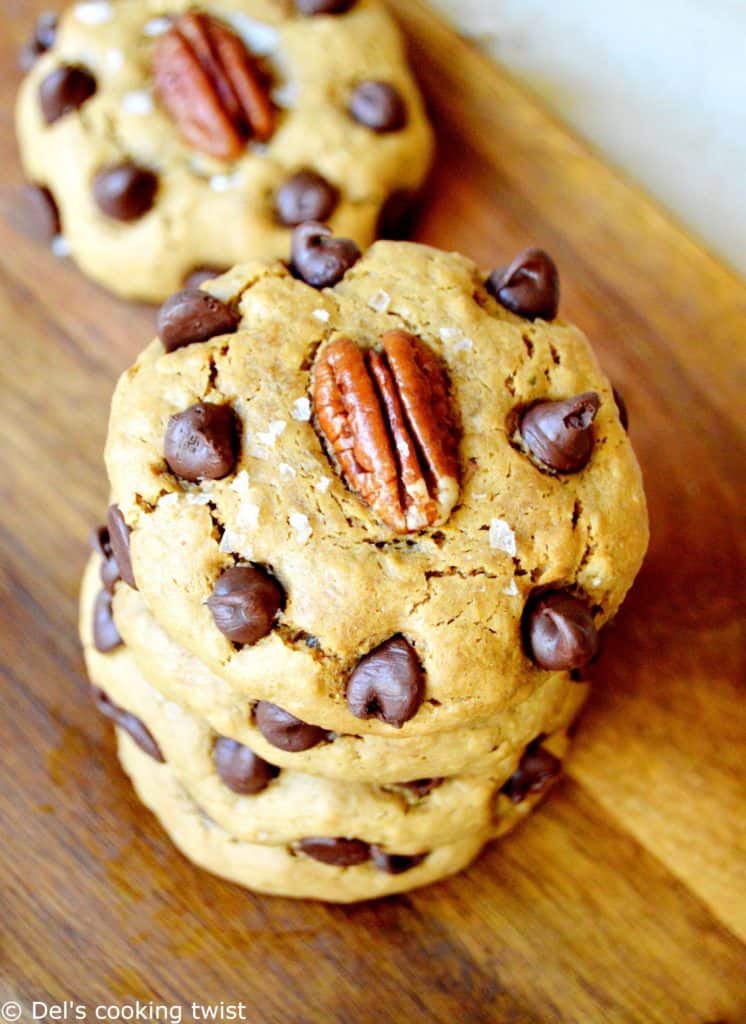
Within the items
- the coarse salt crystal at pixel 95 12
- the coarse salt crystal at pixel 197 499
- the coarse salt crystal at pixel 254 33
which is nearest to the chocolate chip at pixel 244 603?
the coarse salt crystal at pixel 197 499

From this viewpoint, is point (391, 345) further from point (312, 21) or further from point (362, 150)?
point (312, 21)

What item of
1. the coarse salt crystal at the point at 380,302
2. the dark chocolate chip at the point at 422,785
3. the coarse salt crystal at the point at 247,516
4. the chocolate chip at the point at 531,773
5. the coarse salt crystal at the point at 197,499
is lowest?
the dark chocolate chip at the point at 422,785

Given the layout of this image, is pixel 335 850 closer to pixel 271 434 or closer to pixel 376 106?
pixel 271 434

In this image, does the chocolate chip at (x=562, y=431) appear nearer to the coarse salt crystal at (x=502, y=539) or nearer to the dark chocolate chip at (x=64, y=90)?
the coarse salt crystal at (x=502, y=539)

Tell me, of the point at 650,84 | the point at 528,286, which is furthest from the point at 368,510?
the point at 650,84

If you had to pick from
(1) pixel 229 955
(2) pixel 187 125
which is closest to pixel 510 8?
(2) pixel 187 125

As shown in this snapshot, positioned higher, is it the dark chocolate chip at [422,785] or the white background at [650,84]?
the white background at [650,84]

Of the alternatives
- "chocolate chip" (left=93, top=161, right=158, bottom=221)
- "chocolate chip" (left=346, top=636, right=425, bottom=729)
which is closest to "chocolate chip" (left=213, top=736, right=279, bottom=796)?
"chocolate chip" (left=346, top=636, right=425, bottom=729)
